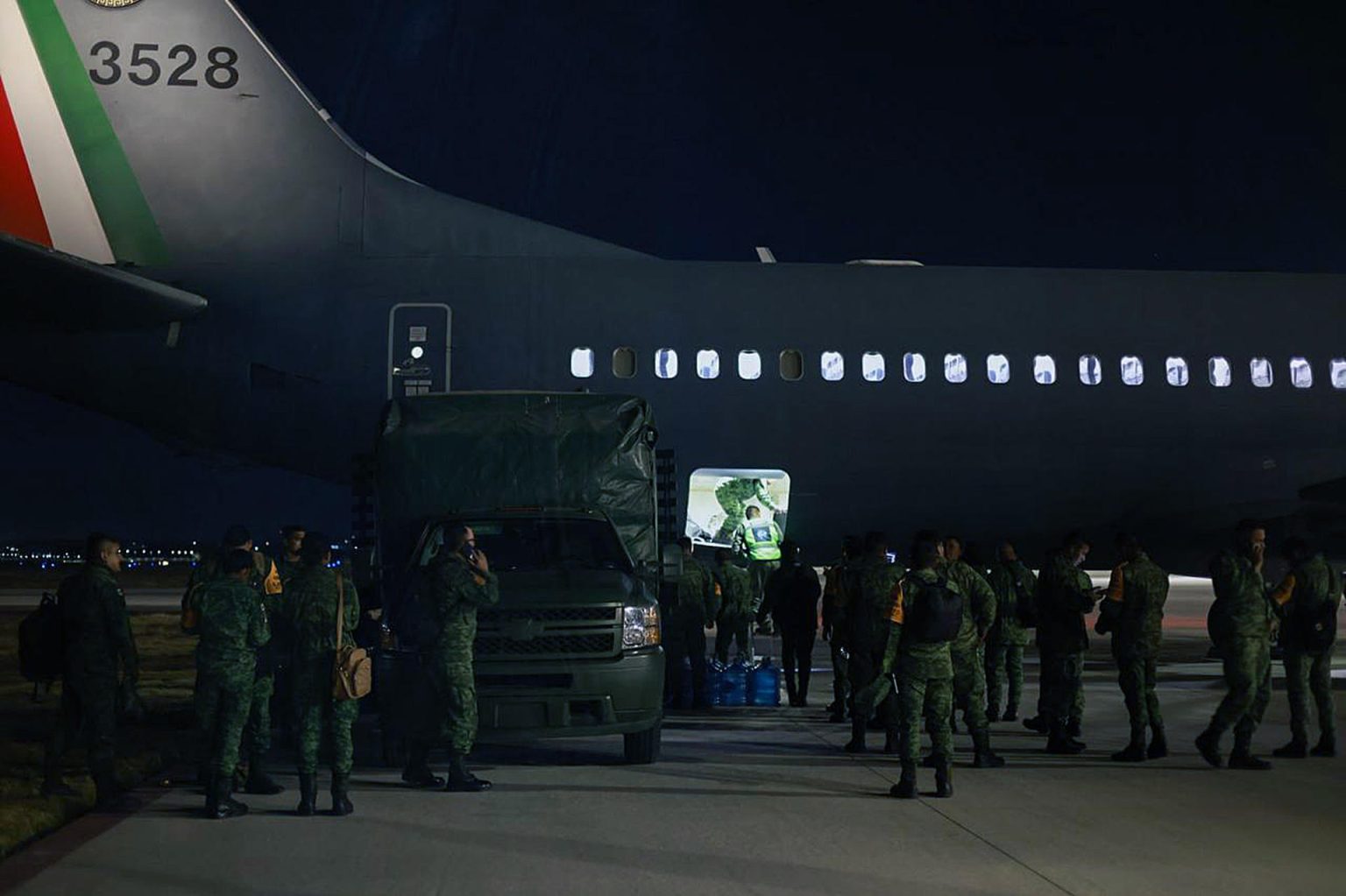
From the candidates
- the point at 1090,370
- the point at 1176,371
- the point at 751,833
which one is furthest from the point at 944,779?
the point at 1176,371

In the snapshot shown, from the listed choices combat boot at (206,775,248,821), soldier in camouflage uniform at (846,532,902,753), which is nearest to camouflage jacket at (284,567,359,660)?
combat boot at (206,775,248,821)

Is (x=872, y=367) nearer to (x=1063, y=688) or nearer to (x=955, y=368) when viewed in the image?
(x=955, y=368)

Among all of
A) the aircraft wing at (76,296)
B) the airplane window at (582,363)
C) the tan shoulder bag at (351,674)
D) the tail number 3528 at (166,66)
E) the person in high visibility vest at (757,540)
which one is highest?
the tail number 3528 at (166,66)

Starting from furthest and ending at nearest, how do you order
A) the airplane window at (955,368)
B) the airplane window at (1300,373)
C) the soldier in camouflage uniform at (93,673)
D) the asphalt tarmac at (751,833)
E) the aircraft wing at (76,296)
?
1. the airplane window at (1300,373)
2. the airplane window at (955,368)
3. the aircraft wing at (76,296)
4. the soldier in camouflage uniform at (93,673)
5. the asphalt tarmac at (751,833)

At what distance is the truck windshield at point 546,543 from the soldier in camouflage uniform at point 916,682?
112 inches

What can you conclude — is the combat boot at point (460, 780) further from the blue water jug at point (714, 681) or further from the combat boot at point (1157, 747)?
the blue water jug at point (714, 681)

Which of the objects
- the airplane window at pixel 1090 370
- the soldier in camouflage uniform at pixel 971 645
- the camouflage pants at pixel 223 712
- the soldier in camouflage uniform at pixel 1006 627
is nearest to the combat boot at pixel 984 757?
the soldier in camouflage uniform at pixel 971 645

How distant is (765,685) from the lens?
15500 mm

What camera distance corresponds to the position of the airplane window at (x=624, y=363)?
19578 mm

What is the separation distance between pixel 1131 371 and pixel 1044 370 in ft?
4.29

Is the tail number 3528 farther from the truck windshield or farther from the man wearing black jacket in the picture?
the man wearing black jacket

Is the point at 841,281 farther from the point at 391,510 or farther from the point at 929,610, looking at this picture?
the point at 929,610

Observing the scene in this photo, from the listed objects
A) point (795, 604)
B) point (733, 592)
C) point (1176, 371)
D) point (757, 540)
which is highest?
point (1176, 371)

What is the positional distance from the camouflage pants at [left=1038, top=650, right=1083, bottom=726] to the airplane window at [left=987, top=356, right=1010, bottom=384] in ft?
27.8
